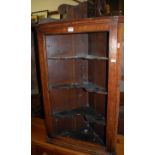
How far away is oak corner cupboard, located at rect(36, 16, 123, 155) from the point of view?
1.66m

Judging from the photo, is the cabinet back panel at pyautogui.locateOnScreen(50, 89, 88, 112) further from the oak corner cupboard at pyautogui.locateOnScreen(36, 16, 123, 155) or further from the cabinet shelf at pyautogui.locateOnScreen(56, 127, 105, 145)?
the cabinet shelf at pyautogui.locateOnScreen(56, 127, 105, 145)

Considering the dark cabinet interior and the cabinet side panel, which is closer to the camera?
the cabinet side panel

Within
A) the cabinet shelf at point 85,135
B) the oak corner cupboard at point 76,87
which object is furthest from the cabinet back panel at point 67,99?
the cabinet shelf at point 85,135

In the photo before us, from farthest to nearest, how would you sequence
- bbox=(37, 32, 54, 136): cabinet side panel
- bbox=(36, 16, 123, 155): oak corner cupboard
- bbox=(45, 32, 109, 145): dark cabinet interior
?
bbox=(45, 32, 109, 145): dark cabinet interior < bbox=(37, 32, 54, 136): cabinet side panel < bbox=(36, 16, 123, 155): oak corner cupboard

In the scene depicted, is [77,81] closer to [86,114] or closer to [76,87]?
[76,87]

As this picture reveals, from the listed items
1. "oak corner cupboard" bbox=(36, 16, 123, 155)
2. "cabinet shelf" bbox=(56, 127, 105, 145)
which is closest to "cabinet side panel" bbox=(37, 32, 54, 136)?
"oak corner cupboard" bbox=(36, 16, 123, 155)

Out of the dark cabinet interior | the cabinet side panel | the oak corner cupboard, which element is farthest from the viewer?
the dark cabinet interior

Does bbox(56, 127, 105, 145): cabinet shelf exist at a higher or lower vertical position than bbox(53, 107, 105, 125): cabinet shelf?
lower

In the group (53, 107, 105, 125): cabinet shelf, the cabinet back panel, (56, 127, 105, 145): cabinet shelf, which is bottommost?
(56, 127, 105, 145): cabinet shelf

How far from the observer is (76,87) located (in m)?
1.91

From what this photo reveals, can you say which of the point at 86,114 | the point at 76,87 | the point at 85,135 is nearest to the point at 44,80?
the point at 76,87
